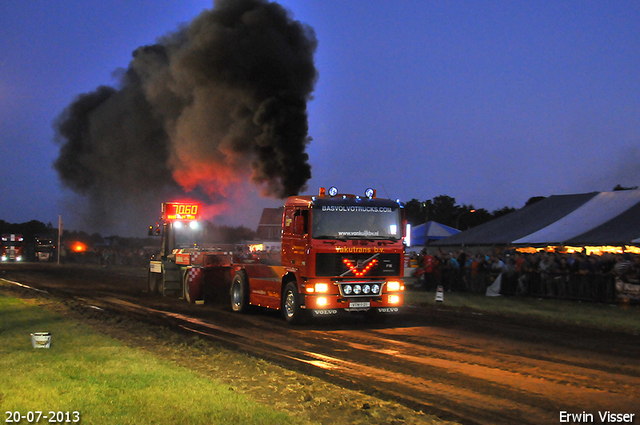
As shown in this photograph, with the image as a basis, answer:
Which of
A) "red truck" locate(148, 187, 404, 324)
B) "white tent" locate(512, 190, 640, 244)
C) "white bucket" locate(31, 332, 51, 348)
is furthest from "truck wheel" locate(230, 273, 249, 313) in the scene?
"white tent" locate(512, 190, 640, 244)

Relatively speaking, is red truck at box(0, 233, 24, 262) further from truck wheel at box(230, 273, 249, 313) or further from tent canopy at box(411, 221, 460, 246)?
truck wheel at box(230, 273, 249, 313)

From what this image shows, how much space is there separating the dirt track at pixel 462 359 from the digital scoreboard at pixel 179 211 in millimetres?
6563

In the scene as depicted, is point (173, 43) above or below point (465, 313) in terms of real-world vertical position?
above

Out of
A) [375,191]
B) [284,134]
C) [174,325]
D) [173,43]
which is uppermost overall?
[173,43]

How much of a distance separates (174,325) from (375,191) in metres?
5.55

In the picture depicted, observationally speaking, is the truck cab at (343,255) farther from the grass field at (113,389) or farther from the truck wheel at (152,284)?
the truck wheel at (152,284)

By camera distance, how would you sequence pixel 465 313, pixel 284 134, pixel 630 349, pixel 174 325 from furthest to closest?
pixel 284 134 → pixel 465 313 → pixel 174 325 → pixel 630 349

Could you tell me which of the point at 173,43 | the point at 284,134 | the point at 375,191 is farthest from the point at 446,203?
the point at 375,191

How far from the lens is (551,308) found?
1622 centimetres

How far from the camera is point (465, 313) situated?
606 inches

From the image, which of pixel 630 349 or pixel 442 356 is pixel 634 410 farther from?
pixel 630 349

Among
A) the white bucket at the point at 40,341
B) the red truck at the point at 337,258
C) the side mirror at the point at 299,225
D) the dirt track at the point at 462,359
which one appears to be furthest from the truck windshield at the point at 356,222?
the white bucket at the point at 40,341

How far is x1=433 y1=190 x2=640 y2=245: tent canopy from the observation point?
75.1ft

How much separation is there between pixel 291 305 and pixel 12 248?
61.9 metres
